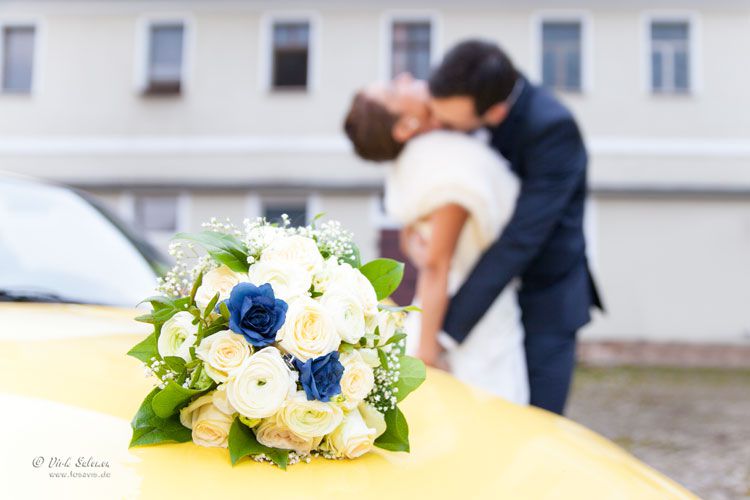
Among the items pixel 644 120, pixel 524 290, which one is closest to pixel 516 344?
pixel 524 290

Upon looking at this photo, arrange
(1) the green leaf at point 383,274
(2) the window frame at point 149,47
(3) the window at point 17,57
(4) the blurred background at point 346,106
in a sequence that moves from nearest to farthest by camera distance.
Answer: (1) the green leaf at point 383,274 < (4) the blurred background at point 346,106 < (2) the window frame at point 149,47 < (3) the window at point 17,57

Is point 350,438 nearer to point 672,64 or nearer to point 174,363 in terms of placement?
point 174,363

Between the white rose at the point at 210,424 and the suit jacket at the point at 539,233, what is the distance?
143 centimetres

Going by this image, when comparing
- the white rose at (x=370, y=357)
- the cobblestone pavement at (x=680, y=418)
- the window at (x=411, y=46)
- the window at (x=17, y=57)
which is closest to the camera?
the white rose at (x=370, y=357)

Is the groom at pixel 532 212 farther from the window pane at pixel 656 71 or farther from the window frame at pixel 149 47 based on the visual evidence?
the window frame at pixel 149 47

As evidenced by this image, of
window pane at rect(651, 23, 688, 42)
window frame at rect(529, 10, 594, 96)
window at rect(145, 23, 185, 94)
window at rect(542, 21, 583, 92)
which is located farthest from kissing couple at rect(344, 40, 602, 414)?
window at rect(145, 23, 185, 94)

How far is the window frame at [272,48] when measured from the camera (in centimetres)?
1342

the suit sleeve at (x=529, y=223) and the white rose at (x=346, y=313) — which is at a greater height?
the suit sleeve at (x=529, y=223)

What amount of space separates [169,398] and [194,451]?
0.28 feet

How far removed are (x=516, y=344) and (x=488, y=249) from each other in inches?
14.9

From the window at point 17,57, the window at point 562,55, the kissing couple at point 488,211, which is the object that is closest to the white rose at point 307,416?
the kissing couple at point 488,211

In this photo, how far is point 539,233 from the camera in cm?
234

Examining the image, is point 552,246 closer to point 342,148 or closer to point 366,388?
point 366,388

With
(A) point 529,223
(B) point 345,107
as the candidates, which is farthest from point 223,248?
(B) point 345,107
